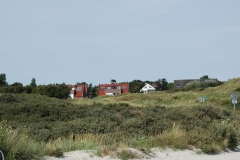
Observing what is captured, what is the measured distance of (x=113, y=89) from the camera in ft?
476

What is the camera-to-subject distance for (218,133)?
829 inches

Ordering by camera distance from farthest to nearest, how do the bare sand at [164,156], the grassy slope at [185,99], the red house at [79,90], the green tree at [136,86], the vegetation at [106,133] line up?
the green tree at [136,86], the red house at [79,90], the grassy slope at [185,99], the bare sand at [164,156], the vegetation at [106,133]

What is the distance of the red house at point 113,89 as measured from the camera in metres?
143

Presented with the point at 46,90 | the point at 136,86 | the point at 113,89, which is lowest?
the point at 46,90

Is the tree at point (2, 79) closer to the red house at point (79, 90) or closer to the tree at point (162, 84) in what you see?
the red house at point (79, 90)

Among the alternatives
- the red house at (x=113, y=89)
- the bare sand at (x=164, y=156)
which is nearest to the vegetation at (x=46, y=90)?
the bare sand at (x=164, y=156)

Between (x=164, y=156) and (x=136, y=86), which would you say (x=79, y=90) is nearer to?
(x=136, y=86)

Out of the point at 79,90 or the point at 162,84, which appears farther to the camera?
the point at 162,84

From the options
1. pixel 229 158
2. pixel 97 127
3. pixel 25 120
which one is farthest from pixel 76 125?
pixel 229 158

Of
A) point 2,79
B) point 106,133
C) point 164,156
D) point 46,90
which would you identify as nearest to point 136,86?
point 2,79

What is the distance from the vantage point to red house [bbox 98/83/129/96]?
14288 centimetres

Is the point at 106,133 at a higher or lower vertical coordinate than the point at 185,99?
lower

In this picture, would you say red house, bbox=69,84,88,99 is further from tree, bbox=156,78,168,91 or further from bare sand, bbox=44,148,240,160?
bare sand, bbox=44,148,240,160

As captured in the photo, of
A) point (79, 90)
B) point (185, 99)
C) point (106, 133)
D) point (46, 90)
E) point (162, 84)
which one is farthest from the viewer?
point (162, 84)
